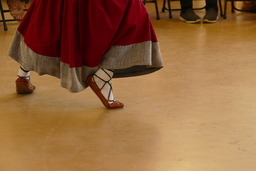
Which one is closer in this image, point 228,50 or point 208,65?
point 208,65

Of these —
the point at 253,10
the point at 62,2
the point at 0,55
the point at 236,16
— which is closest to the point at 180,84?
the point at 62,2

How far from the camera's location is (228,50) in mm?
3035

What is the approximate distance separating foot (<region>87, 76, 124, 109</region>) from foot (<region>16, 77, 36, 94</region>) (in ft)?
1.28

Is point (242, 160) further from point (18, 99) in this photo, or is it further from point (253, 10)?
point (253, 10)

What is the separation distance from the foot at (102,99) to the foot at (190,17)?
2298mm

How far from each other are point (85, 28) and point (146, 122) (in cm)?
45

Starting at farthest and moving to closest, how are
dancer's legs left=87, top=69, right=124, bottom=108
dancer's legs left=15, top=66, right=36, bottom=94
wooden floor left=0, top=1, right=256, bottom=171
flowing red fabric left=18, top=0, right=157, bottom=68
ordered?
dancer's legs left=15, top=66, right=36, bottom=94, dancer's legs left=87, top=69, right=124, bottom=108, flowing red fabric left=18, top=0, right=157, bottom=68, wooden floor left=0, top=1, right=256, bottom=171

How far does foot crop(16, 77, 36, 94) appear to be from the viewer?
7.10 feet

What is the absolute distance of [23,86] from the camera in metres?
2.18

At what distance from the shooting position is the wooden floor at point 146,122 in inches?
59.0

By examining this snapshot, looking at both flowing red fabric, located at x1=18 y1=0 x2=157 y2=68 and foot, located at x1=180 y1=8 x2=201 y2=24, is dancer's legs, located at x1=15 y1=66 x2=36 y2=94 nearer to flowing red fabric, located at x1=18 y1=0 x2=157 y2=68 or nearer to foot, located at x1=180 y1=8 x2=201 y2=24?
flowing red fabric, located at x1=18 y1=0 x2=157 y2=68

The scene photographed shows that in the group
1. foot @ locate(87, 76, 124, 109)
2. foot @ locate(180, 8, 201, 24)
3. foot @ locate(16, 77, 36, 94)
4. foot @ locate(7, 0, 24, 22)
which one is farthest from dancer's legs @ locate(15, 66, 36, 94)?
foot @ locate(180, 8, 201, 24)

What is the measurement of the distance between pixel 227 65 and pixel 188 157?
1257mm

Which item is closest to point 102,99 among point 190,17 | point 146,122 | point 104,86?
point 104,86
